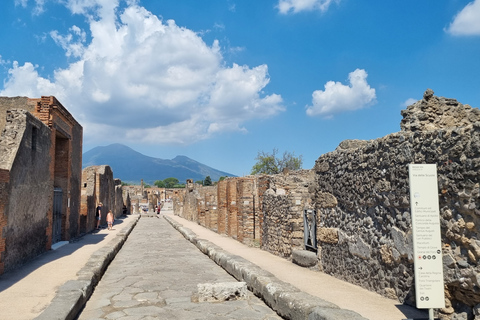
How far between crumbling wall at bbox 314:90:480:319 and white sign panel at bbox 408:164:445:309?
1.07 ft

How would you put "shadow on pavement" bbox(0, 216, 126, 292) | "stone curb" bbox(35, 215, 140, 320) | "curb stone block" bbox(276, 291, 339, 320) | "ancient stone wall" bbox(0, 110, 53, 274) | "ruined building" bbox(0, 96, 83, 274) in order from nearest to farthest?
"curb stone block" bbox(276, 291, 339, 320) < "stone curb" bbox(35, 215, 140, 320) < "shadow on pavement" bbox(0, 216, 126, 292) < "ancient stone wall" bbox(0, 110, 53, 274) < "ruined building" bbox(0, 96, 83, 274)

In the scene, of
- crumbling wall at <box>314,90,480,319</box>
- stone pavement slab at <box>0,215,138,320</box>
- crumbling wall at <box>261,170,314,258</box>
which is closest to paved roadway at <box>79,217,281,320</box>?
Answer: stone pavement slab at <box>0,215,138,320</box>

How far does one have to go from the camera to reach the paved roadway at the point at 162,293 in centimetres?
507

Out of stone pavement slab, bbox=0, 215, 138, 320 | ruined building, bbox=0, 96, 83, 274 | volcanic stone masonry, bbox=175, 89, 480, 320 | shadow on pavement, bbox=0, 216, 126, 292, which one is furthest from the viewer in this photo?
ruined building, bbox=0, 96, 83, 274

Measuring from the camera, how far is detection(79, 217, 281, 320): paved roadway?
16.6 feet

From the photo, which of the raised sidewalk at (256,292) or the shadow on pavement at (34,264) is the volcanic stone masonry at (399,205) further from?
the shadow on pavement at (34,264)

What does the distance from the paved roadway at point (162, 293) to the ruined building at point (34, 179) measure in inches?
80.8

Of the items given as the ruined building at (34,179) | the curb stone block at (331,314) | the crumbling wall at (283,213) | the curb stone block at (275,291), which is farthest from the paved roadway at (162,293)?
the ruined building at (34,179)

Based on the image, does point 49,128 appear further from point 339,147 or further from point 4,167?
point 339,147

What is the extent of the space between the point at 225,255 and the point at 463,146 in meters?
6.17

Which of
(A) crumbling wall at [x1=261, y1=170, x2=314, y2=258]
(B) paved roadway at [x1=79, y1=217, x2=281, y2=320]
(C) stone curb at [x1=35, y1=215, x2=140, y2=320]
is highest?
(A) crumbling wall at [x1=261, y1=170, x2=314, y2=258]

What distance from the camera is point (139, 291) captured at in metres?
6.35

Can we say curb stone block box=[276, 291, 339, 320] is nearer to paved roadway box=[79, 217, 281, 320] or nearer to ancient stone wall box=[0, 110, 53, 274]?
paved roadway box=[79, 217, 281, 320]

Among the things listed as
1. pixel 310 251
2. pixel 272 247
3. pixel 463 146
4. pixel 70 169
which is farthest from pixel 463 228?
pixel 70 169
